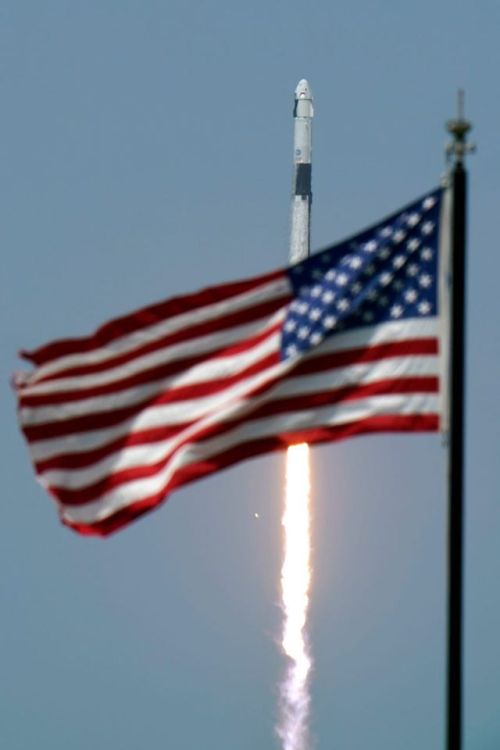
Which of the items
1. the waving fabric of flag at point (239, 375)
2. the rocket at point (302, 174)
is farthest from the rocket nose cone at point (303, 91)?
the waving fabric of flag at point (239, 375)

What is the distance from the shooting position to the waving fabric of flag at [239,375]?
4209 centimetres

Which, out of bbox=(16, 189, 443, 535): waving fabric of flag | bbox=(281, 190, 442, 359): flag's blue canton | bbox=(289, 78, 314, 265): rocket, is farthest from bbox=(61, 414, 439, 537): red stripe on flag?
bbox=(289, 78, 314, 265): rocket

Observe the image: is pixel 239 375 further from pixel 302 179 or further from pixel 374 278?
pixel 302 179

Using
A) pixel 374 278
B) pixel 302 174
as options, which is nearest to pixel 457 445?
pixel 374 278

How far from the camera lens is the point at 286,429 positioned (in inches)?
1678

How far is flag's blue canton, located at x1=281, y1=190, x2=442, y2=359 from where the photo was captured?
42.0 metres

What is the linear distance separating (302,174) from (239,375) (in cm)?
10635

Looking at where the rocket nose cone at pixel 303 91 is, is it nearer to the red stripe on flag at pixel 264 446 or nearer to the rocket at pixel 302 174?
the rocket at pixel 302 174

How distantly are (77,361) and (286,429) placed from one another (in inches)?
143

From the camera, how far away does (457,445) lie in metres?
39.7

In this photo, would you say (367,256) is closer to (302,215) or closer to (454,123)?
(454,123)

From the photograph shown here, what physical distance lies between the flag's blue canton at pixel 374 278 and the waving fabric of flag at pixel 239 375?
0.02 meters

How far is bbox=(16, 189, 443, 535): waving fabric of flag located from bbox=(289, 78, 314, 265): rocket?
101 m

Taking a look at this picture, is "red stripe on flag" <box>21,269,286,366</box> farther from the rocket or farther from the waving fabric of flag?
the rocket
